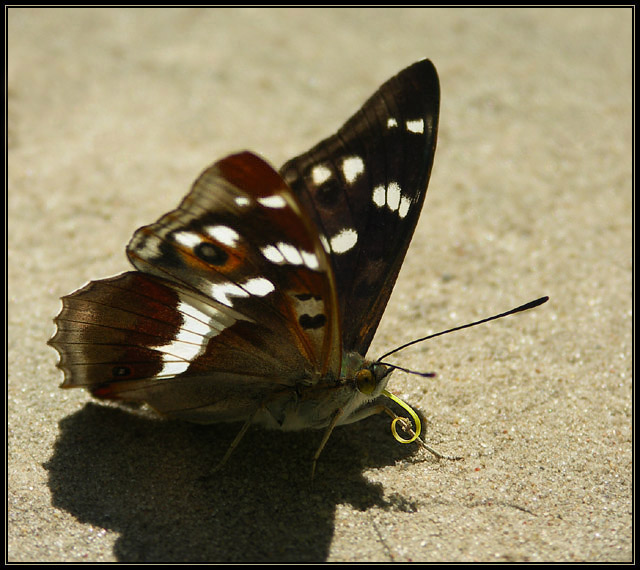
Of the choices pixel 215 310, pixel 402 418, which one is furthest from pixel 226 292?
pixel 402 418

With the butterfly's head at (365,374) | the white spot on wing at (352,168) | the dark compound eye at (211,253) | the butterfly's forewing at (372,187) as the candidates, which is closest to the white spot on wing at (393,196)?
the butterfly's forewing at (372,187)

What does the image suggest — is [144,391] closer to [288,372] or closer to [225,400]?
[225,400]

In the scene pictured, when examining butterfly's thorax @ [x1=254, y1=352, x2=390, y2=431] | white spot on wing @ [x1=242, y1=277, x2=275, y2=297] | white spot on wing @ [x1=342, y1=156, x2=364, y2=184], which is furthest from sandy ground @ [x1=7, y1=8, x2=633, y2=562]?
white spot on wing @ [x1=342, y1=156, x2=364, y2=184]

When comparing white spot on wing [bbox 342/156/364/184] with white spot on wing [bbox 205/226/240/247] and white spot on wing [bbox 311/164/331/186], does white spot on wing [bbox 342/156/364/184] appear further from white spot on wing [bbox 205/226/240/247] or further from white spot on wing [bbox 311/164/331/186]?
white spot on wing [bbox 205/226/240/247]

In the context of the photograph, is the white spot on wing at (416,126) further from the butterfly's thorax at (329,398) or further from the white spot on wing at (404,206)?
the butterfly's thorax at (329,398)

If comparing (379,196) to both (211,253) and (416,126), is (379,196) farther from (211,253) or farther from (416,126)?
(211,253)

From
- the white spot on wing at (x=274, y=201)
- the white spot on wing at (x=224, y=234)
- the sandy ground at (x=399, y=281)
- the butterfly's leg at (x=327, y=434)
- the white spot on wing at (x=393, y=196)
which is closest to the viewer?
the white spot on wing at (x=274, y=201)

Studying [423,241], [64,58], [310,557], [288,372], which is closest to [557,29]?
[423,241]
